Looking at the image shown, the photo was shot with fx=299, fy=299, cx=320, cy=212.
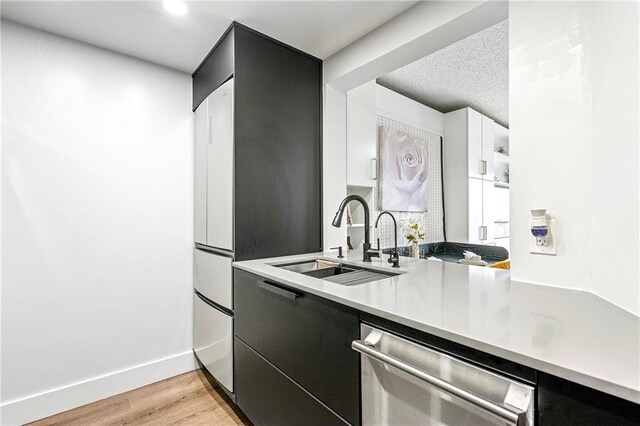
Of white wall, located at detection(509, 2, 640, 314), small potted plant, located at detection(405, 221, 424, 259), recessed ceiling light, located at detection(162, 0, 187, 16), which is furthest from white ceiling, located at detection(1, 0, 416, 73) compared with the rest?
small potted plant, located at detection(405, 221, 424, 259)

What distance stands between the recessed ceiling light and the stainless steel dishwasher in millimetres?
1831

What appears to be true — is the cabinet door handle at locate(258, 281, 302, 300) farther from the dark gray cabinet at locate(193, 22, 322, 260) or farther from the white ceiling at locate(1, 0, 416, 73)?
the white ceiling at locate(1, 0, 416, 73)

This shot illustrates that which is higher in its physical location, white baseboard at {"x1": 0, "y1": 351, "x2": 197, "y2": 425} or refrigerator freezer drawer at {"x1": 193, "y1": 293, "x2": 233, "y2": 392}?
refrigerator freezer drawer at {"x1": 193, "y1": 293, "x2": 233, "y2": 392}

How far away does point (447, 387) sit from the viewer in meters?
0.71

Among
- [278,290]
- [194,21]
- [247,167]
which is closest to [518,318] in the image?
[278,290]

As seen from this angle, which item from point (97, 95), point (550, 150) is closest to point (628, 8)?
point (550, 150)

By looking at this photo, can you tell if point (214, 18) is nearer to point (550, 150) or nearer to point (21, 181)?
point (21, 181)

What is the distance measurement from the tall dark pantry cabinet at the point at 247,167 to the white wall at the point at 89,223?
0.71 ft

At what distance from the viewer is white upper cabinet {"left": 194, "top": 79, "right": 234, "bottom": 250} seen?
5.98 ft

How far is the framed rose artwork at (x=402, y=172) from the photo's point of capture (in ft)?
9.45

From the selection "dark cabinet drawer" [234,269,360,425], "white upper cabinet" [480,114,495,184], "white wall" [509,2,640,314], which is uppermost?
"white upper cabinet" [480,114,495,184]

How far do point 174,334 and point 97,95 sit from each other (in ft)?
5.81

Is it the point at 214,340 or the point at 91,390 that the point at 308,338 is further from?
the point at 91,390

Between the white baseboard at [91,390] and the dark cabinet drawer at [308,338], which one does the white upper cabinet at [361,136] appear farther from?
the white baseboard at [91,390]
